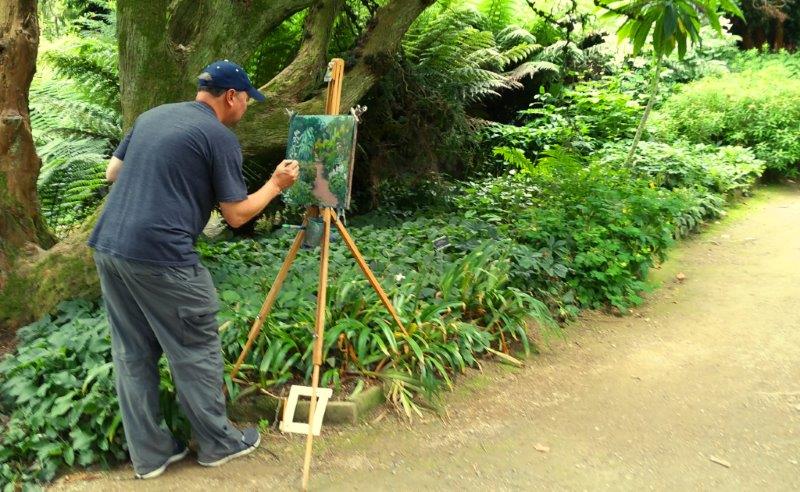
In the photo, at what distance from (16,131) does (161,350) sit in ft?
7.67

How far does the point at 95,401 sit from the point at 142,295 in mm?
807

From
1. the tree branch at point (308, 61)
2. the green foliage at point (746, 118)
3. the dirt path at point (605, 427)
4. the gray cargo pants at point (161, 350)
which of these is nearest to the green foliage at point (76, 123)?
the tree branch at point (308, 61)

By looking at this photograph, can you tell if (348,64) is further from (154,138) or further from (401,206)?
(154,138)

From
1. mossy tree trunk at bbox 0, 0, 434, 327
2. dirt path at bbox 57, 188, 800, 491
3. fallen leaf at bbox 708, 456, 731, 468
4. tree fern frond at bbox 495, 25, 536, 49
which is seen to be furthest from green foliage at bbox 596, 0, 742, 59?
fallen leaf at bbox 708, 456, 731, 468

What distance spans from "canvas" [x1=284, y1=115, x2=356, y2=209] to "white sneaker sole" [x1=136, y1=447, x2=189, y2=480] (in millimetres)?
1442

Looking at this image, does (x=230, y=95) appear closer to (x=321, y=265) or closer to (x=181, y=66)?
(x=321, y=265)

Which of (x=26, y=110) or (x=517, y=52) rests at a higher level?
(x=517, y=52)

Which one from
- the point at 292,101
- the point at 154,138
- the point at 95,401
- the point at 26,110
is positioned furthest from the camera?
the point at 292,101

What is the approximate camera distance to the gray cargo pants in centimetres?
285

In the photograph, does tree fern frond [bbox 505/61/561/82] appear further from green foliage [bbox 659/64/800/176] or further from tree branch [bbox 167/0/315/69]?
tree branch [bbox 167/0/315/69]

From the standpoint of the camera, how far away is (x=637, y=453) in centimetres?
331

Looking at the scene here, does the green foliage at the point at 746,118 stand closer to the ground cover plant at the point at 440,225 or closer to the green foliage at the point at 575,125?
the ground cover plant at the point at 440,225

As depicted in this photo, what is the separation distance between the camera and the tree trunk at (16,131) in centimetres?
434

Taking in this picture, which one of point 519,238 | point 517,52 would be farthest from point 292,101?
point 517,52
